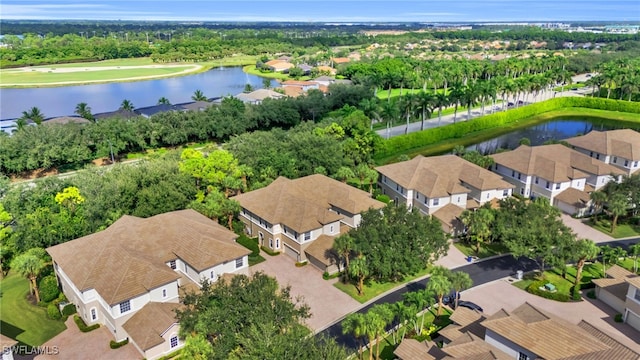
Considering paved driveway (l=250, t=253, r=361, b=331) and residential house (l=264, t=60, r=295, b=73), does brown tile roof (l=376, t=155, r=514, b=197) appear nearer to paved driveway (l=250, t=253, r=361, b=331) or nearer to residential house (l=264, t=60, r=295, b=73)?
paved driveway (l=250, t=253, r=361, b=331)

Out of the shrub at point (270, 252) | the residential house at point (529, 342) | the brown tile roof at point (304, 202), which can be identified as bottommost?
the shrub at point (270, 252)

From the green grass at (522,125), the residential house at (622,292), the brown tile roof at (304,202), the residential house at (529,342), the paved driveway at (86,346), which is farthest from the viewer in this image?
the green grass at (522,125)

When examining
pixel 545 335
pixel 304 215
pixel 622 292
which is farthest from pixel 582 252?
pixel 304 215

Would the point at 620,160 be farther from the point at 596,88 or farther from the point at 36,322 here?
the point at 596,88

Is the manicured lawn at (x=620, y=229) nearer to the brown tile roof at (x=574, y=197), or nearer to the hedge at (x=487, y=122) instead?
the brown tile roof at (x=574, y=197)

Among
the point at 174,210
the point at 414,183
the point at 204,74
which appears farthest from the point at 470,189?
the point at 204,74

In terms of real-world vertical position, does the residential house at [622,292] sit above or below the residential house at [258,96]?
below

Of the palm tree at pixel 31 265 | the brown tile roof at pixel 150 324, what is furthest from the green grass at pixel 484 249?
the palm tree at pixel 31 265

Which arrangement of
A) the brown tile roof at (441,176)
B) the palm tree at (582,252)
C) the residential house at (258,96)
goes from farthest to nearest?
the residential house at (258,96) → the brown tile roof at (441,176) → the palm tree at (582,252)
